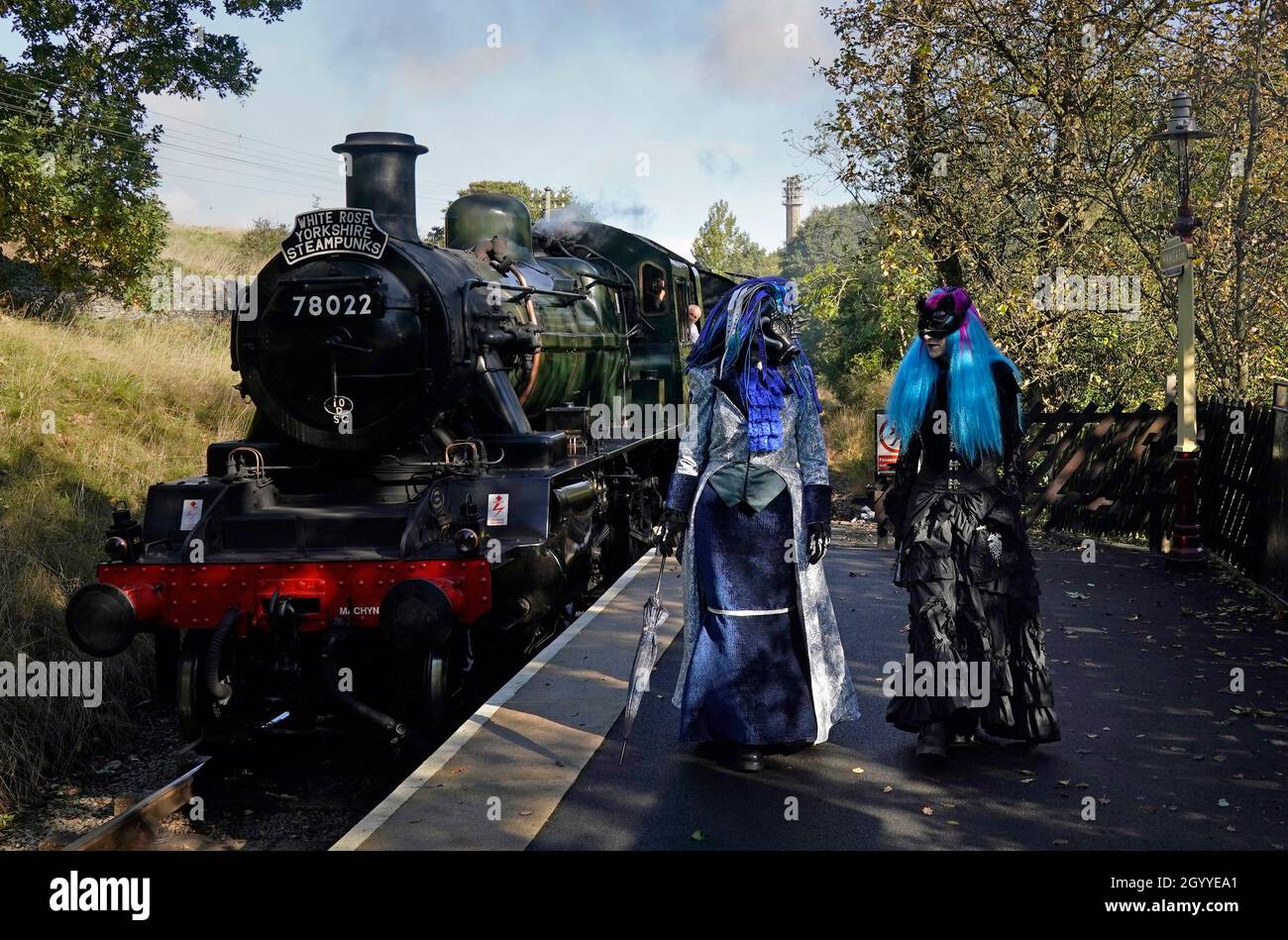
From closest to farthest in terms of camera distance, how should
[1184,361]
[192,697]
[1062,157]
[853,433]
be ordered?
[192,697] → [1184,361] → [1062,157] → [853,433]

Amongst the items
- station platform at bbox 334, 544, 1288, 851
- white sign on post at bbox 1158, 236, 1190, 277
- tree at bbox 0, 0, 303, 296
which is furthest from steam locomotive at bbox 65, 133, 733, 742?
tree at bbox 0, 0, 303, 296

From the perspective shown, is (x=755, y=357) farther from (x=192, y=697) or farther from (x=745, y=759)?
(x=192, y=697)

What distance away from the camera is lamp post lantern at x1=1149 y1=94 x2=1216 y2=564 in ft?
33.3

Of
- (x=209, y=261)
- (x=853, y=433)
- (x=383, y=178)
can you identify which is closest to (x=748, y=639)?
(x=383, y=178)

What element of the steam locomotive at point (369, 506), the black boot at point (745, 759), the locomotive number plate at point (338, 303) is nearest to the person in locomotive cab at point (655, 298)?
the steam locomotive at point (369, 506)

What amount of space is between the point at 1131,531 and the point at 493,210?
23.7 ft

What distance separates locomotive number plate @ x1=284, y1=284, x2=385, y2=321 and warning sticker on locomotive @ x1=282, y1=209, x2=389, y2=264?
245 millimetres

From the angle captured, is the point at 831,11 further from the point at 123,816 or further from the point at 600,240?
the point at 123,816

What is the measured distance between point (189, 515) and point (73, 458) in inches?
220

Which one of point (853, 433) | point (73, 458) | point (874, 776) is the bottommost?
point (874, 776)

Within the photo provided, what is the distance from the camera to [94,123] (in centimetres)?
1703

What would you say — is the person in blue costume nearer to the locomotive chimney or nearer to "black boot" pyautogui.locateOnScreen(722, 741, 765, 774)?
"black boot" pyautogui.locateOnScreen(722, 741, 765, 774)

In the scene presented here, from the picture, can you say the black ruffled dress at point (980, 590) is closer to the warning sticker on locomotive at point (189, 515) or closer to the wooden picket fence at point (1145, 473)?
the warning sticker on locomotive at point (189, 515)

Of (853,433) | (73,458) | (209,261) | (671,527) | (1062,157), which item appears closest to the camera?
(671,527)
